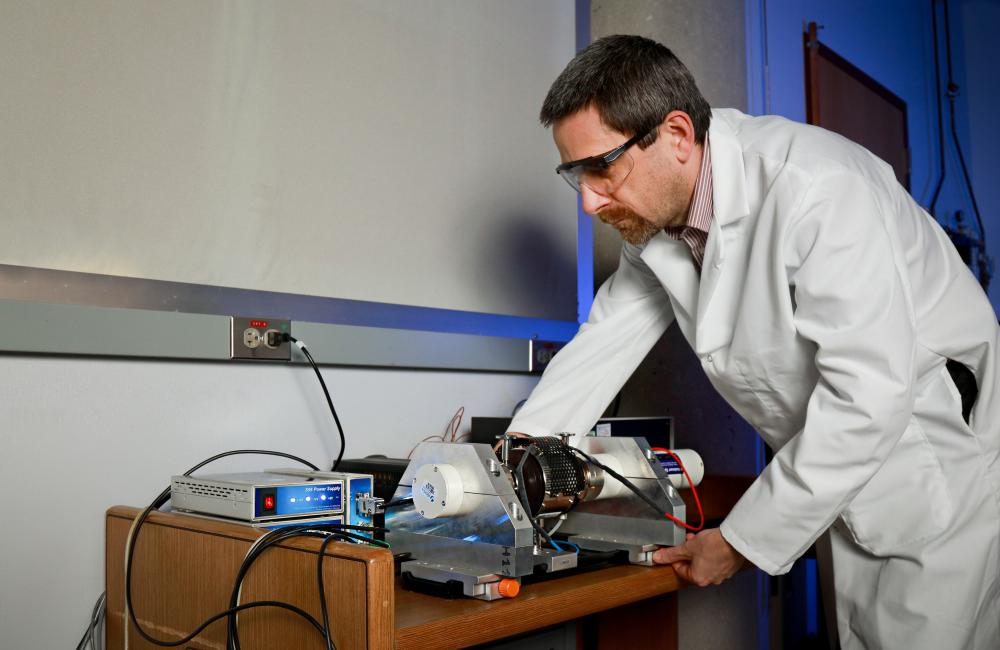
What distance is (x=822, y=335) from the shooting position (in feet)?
4.09

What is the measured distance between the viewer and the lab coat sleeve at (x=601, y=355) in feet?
5.34

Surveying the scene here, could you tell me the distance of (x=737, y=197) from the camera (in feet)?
4.65

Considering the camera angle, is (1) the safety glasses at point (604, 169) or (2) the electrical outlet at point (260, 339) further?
(2) the electrical outlet at point (260, 339)

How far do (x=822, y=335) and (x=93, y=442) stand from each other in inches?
47.5

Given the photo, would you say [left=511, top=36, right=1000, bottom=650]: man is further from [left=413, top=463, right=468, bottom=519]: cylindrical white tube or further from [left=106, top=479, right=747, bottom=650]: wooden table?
[left=413, top=463, right=468, bottom=519]: cylindrical white tube

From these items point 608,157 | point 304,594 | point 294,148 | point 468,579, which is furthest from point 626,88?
point 304,594

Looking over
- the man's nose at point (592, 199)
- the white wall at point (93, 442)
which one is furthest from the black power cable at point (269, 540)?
the man's nose at point (592, 199)

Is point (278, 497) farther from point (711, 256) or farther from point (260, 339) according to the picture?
point (711, 256)

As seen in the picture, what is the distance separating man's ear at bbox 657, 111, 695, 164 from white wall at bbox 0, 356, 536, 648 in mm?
852

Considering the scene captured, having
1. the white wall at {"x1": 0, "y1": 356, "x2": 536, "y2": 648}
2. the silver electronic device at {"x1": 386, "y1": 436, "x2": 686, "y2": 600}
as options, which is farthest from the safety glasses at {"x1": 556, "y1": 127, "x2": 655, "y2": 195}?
the white wall at {"x1": 0, "y1": 356, "x2": 536, "y2": 648}

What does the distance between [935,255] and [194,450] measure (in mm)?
1403

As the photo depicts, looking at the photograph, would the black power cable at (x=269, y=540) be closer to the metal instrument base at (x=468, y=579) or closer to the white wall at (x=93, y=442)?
the metal instrument base at (x=468, y=579)

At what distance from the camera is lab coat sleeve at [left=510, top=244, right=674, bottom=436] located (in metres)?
1.63

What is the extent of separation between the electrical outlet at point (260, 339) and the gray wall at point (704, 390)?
1.06 meters
